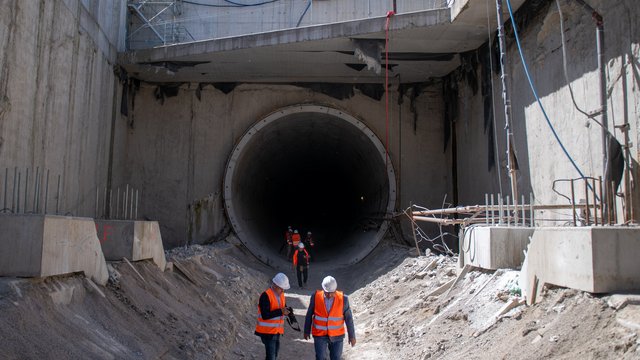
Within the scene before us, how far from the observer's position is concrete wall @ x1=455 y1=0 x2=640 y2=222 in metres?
6.95

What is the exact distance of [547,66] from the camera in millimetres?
9219

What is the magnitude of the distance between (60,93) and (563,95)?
7.61 meters

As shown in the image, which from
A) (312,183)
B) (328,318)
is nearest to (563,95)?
(328,318)

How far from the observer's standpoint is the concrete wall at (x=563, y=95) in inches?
274

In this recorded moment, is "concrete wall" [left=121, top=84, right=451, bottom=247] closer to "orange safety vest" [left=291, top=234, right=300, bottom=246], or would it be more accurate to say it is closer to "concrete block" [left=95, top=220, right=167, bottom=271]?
"orange safety vest" [left=291, top=234, right=300, bottom=246]

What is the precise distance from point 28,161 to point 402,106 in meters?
9.31

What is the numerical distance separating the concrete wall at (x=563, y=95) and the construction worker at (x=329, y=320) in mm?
3631

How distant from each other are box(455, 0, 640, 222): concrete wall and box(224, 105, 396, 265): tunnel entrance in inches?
165

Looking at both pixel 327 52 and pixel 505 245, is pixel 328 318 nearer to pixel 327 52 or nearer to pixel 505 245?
pixel 505 245

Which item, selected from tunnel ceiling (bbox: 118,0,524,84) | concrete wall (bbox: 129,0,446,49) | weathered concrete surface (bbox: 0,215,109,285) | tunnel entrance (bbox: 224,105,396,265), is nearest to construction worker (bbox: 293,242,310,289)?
tunnel entrance (bbox: 224,105,396,265)

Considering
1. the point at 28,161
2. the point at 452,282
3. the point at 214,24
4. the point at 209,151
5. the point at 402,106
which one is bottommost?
the point at 452,282

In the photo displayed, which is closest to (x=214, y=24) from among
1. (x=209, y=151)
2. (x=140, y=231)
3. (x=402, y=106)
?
(x=209, y=151)

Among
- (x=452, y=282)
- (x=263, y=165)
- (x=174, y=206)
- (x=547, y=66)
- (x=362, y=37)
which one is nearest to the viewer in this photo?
(x=452, y=282)

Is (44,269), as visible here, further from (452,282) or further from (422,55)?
(422,55)
